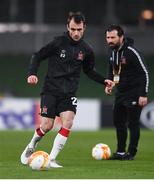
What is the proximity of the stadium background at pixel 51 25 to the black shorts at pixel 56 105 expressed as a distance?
2028cm

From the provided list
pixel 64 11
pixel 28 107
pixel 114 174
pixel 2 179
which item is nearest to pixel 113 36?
pixel 114 174

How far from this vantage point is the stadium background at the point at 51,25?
106ft

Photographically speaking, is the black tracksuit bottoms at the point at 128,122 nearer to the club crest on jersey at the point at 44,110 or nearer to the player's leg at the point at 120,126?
the player's leg at the point at 120,126

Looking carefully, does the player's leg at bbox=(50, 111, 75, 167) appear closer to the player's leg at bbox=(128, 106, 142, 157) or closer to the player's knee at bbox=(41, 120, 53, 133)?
the player's knee at bbox=(41, 120, 53, 133)

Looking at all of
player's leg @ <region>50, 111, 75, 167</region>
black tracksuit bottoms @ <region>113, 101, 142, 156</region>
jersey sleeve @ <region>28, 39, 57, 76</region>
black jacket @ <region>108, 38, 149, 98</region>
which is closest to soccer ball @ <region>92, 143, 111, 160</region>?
black tracksuit bottoms @ <region>113, 101, 142, 156</region>

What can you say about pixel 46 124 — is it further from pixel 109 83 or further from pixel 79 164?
pixel 109 83

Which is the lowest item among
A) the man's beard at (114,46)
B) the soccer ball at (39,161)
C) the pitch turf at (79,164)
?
the pitch turf at (79,164)

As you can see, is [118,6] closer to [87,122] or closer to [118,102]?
[87,122]

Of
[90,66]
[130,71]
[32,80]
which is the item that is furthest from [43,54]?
[130,71]

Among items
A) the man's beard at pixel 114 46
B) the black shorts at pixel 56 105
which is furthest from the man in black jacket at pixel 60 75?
the man's beard at pixel 114 46

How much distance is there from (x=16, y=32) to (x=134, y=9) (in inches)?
202

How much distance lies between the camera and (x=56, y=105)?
11336mm

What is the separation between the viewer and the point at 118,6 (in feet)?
108

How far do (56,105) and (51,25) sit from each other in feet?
70.4
